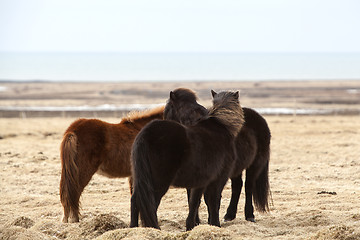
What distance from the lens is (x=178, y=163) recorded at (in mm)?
5043

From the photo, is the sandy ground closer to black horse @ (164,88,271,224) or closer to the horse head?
black horse @ (164,88,271,224)

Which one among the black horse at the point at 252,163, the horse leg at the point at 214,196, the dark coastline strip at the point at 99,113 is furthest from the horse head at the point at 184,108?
the dark coastline strip at the point at 99,113

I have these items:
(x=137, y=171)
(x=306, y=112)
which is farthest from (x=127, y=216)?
(x=306, y=112)

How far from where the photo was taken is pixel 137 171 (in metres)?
4.96

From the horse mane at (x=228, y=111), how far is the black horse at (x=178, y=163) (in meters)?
0.12

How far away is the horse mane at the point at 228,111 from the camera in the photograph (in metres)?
5.74

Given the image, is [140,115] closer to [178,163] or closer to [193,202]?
[193,202]

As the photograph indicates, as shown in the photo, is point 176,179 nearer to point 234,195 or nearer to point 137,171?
point 137,171

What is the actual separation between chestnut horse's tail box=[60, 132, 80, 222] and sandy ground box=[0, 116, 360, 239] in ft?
0.95

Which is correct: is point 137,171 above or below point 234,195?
above

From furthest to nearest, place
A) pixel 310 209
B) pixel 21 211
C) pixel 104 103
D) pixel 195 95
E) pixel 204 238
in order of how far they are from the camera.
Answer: pixel 104 103, pixel 21 211, pixel 310 209, pixel 195 95, pixel 204 238

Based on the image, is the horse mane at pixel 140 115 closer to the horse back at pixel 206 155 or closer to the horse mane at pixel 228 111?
the horse mane at pixel 228 111

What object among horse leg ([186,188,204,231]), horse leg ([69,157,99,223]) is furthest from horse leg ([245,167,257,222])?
horse leg ([69,157,99,223])

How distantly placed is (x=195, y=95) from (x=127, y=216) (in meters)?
1.93
